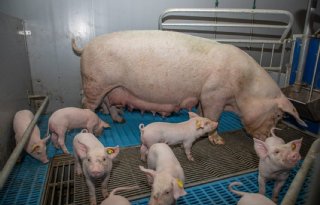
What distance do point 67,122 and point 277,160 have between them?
7.57 feet

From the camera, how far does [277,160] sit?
187cm

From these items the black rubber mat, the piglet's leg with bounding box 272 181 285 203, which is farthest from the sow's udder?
the piglet's leg with bounding box 272 181 285 203

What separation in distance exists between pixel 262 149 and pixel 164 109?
1777 mm

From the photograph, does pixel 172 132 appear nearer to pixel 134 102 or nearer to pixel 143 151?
pixel 143 151

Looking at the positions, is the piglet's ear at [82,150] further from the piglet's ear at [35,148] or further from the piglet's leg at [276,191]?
the piglet's leg at [276,191]

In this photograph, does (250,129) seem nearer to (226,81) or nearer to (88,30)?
(226,81)

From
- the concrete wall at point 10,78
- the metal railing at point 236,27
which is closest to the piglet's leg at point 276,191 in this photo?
the concrete wall at point 10,78

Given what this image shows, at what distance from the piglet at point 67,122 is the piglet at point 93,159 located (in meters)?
0.67

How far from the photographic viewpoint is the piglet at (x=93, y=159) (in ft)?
5.88

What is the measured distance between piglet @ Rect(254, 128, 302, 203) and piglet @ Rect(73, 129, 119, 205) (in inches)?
49.8

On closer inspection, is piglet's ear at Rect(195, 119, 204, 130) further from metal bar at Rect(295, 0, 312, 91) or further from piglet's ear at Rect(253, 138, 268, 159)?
metal bar at Rect(295, 0, 312, 91)

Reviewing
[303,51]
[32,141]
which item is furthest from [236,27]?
[32,141]

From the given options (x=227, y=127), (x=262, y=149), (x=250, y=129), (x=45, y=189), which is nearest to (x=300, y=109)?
(x=250, y=129)

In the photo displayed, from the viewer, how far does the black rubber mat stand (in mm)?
2256
